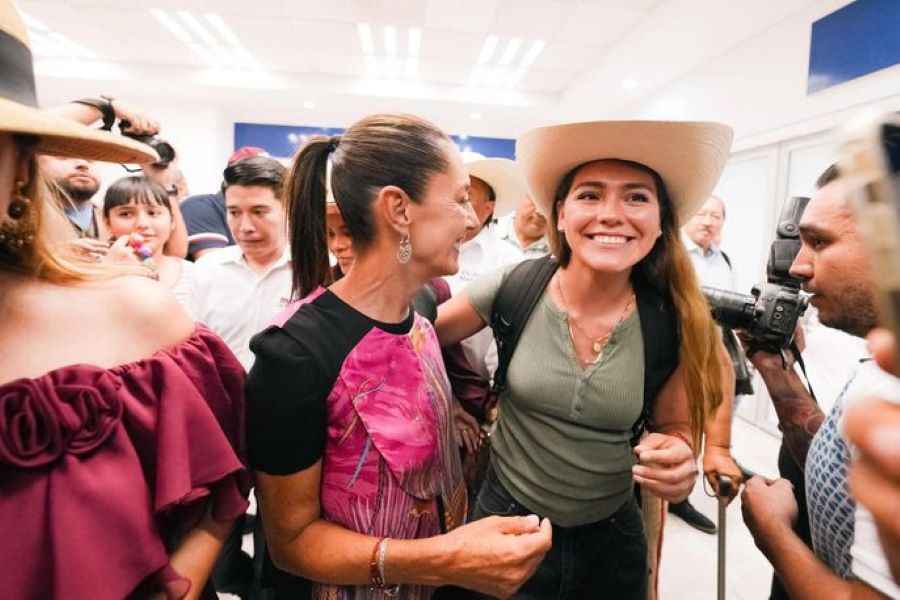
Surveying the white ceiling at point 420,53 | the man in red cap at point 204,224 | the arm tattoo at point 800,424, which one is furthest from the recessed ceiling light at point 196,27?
the arm tattoo at point 800,424

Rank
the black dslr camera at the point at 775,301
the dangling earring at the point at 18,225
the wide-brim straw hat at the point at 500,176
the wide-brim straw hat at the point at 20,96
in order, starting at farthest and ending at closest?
the wide-brim straw hat at the point at 500,176 < the black dslr camera at the point at 775,301 < the dangling earring at the point at 18,225 < the wide-brim straw hat at the point at 20,96

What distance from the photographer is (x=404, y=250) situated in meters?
0.96

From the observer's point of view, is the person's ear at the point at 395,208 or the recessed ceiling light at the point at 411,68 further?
the recessed ceiling light at the point at 411,68

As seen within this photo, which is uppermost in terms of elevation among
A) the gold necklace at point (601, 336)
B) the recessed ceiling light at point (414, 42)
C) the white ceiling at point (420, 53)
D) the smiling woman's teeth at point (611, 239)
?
the recessed ceiling light at point (414, 42)

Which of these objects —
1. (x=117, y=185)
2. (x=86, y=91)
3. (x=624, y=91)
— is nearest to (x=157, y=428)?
(x=117, y=185)

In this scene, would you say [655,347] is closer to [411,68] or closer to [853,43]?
[853,43]

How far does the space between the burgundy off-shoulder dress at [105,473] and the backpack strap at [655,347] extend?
0.94 m

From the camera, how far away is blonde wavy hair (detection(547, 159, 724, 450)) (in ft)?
3.96

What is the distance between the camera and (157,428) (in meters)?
0.67

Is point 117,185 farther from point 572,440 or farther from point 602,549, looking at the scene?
point 602,549

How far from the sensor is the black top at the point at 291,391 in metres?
0.78

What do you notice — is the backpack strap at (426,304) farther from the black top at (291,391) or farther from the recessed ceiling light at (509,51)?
the recessed ceiling light at (509,51)

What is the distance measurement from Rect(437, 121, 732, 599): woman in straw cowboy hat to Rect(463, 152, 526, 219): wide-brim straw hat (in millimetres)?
839

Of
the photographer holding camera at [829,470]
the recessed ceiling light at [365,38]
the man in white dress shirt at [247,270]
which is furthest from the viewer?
the recessed ceiling light at [365,38]
